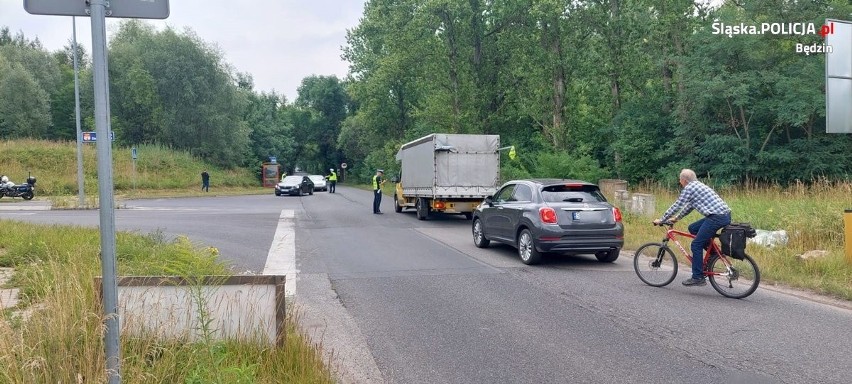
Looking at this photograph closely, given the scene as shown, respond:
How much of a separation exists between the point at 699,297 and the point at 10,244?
10789 millimetres

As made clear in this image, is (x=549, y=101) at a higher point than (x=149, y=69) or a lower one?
lower

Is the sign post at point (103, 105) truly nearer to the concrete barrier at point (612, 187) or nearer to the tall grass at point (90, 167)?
the concrete barrier at point (612, 187)

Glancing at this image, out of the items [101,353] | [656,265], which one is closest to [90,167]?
[656,265]

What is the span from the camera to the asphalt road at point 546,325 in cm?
519

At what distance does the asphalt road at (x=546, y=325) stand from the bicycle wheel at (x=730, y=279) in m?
0.15

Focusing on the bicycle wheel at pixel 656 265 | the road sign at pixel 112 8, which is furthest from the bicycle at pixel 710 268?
the road sign at pixel 112 8

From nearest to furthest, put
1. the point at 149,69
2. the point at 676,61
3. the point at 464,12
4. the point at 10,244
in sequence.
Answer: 1. the point at 10,244
2. the point at 676,61
3. the point at 464,12
4. the point at 149,69

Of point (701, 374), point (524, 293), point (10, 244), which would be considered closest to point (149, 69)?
point (10, 244)

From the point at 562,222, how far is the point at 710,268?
2.66 metres

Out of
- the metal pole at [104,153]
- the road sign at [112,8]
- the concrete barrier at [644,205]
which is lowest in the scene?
the concrete barrier at [644,205]

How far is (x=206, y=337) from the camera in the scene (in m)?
4.48

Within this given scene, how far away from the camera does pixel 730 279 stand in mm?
8242

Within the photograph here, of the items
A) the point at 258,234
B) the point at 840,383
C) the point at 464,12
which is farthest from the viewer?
the point at 464,12

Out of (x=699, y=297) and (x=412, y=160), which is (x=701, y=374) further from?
(x=412, y=160)
